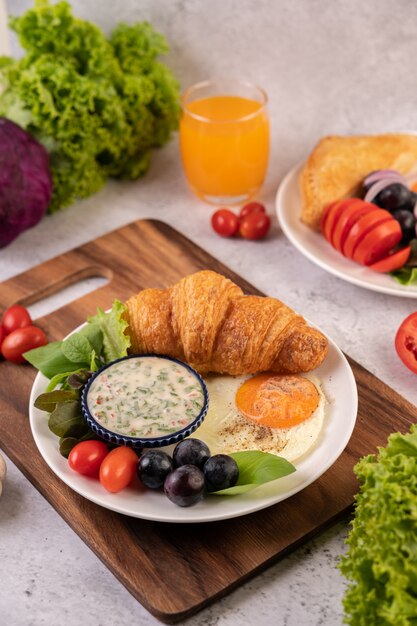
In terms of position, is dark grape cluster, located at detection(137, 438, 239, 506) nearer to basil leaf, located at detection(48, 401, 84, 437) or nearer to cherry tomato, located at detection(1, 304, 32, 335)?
basil leaf, located at detection(48, 401, 84, 437)

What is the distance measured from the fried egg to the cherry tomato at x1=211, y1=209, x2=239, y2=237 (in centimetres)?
127

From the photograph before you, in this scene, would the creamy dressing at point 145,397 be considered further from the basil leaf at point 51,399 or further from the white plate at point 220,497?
the white plate at point 220,497

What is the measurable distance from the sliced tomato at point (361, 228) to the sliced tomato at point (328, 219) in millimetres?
132

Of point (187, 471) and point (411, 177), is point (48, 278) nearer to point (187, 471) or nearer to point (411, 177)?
point (187, 471)

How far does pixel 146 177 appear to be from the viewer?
4.81 meters

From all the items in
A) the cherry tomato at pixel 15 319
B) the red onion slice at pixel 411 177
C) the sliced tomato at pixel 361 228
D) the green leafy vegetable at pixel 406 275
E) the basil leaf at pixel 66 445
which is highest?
the sliced tomato at pixel 361 228

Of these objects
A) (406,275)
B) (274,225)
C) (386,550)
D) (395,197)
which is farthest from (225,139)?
(386,550)

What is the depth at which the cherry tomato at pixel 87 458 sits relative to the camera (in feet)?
9.04

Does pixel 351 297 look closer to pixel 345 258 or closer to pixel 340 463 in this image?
pixel 345 258

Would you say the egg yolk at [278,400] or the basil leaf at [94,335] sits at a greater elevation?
the basil leaf at [94,335]

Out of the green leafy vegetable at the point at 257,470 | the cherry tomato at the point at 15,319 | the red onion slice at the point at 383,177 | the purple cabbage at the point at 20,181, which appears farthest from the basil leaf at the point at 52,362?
the red onion slice at the point at 383,177

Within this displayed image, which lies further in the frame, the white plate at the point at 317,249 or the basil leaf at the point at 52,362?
the white plate at the point at 317,249

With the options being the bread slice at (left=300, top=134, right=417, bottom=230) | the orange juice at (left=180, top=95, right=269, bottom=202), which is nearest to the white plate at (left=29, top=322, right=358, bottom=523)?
the bread slice at (left=300, top=134, right=417, bottom=230)

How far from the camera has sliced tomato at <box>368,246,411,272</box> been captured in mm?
3760
